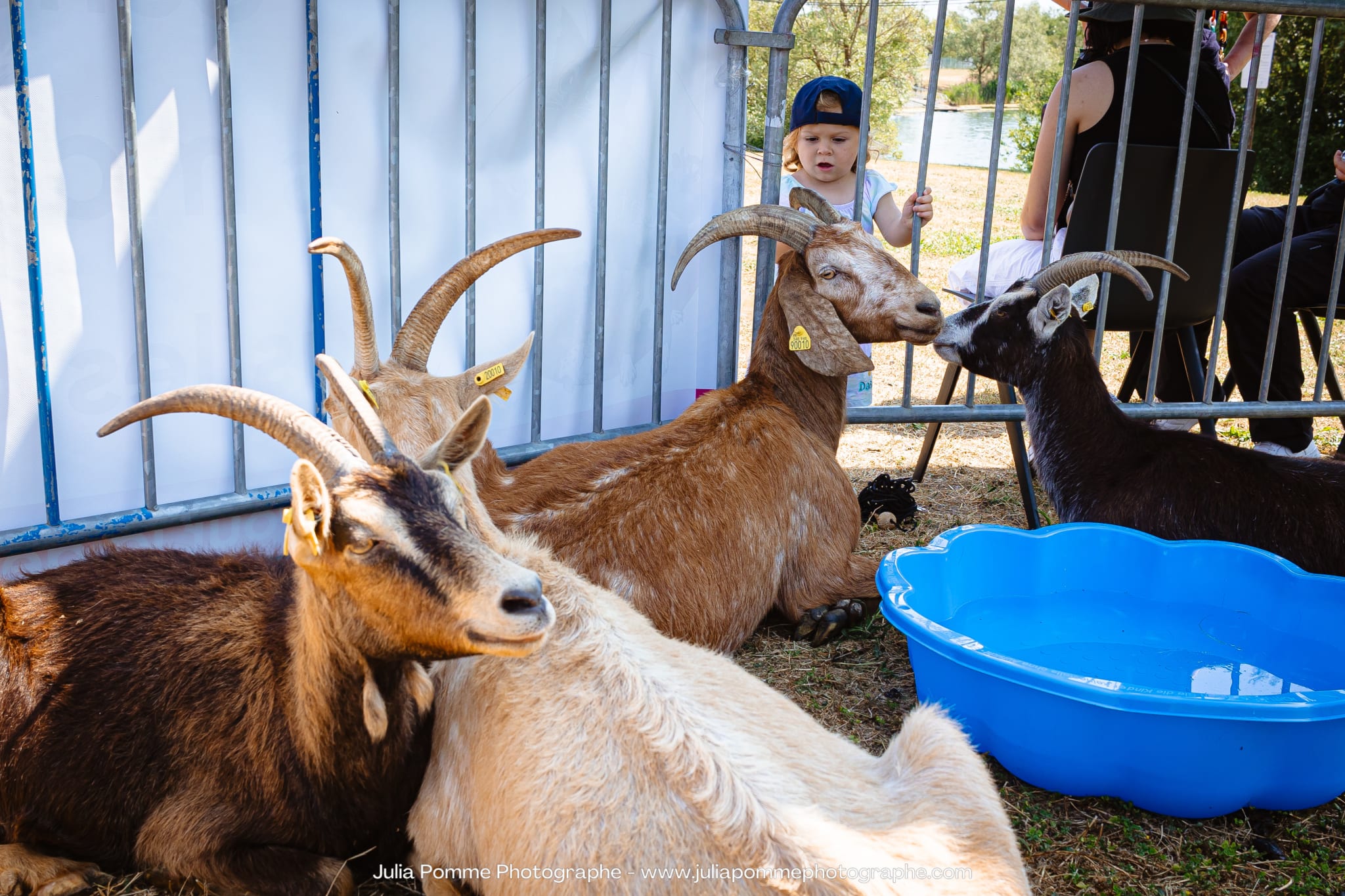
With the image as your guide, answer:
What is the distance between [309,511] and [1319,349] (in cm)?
642

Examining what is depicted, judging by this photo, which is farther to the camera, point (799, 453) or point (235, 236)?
point (799, 453)

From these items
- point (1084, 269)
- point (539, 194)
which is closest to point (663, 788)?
point (539, 194)

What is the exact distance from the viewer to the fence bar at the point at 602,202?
188 inches

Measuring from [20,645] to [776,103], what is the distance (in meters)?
3.68

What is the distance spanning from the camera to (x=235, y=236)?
13.4 ft

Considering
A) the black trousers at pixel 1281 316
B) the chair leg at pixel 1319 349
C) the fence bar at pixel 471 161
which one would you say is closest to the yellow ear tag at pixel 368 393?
the fence bar at pixel 471 161

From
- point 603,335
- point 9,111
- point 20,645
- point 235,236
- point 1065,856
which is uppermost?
point 9,111

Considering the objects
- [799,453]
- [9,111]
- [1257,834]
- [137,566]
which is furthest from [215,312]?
[1257,834]

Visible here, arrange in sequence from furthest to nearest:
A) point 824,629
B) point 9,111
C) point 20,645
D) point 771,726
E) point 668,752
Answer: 1. point 824,629
2. point 9,111
3. point 20,645
4. point 771,726
5. point 668,752

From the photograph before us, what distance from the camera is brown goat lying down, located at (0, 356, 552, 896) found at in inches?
89.4

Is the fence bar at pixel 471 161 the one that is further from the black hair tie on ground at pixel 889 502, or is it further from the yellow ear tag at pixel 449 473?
the black hair tie on ground at pixel 889 502

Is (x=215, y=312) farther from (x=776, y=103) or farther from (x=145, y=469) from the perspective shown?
(x=776, y=103)

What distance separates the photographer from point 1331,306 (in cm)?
577

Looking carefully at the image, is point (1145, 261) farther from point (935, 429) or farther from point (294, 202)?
point (294, 202)
